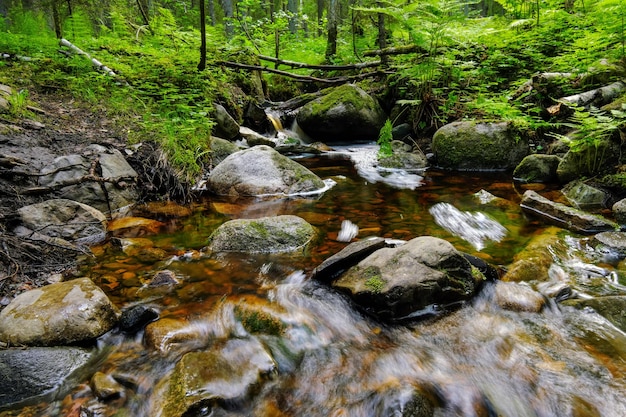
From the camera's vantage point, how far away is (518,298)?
3.01m

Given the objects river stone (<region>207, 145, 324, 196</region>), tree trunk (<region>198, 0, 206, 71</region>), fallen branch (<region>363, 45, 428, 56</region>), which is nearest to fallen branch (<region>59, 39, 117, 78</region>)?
tree trunk (<region>198, 0, 206, 71</region>)

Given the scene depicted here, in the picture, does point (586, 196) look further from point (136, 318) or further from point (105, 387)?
point (105, 387)

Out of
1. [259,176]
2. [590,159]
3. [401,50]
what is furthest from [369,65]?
[590,159]

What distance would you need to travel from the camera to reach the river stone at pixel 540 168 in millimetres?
6227

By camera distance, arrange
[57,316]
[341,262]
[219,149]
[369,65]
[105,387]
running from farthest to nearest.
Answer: [369,65] < [219,149] < [341,262] < [57,316] < [105,387]

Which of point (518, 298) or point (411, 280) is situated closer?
point (411, 280)

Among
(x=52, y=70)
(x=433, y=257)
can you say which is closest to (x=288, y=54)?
(x=52, y=70)

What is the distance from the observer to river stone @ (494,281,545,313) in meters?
2.94

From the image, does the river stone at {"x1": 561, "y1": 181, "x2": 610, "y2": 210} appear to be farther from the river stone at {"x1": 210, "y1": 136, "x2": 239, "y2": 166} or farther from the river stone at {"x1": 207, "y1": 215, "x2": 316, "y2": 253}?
the river stone at {"x1": 210, "y1": 136, "x2": 239, "y2": 166}

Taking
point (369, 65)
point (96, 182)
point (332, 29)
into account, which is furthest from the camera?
point (332, 29)

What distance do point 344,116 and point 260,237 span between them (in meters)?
6.26

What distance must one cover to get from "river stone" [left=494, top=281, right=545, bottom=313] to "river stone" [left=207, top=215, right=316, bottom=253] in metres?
1.96

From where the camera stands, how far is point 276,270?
Answer: 142 inches

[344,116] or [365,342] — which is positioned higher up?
[344,116]
